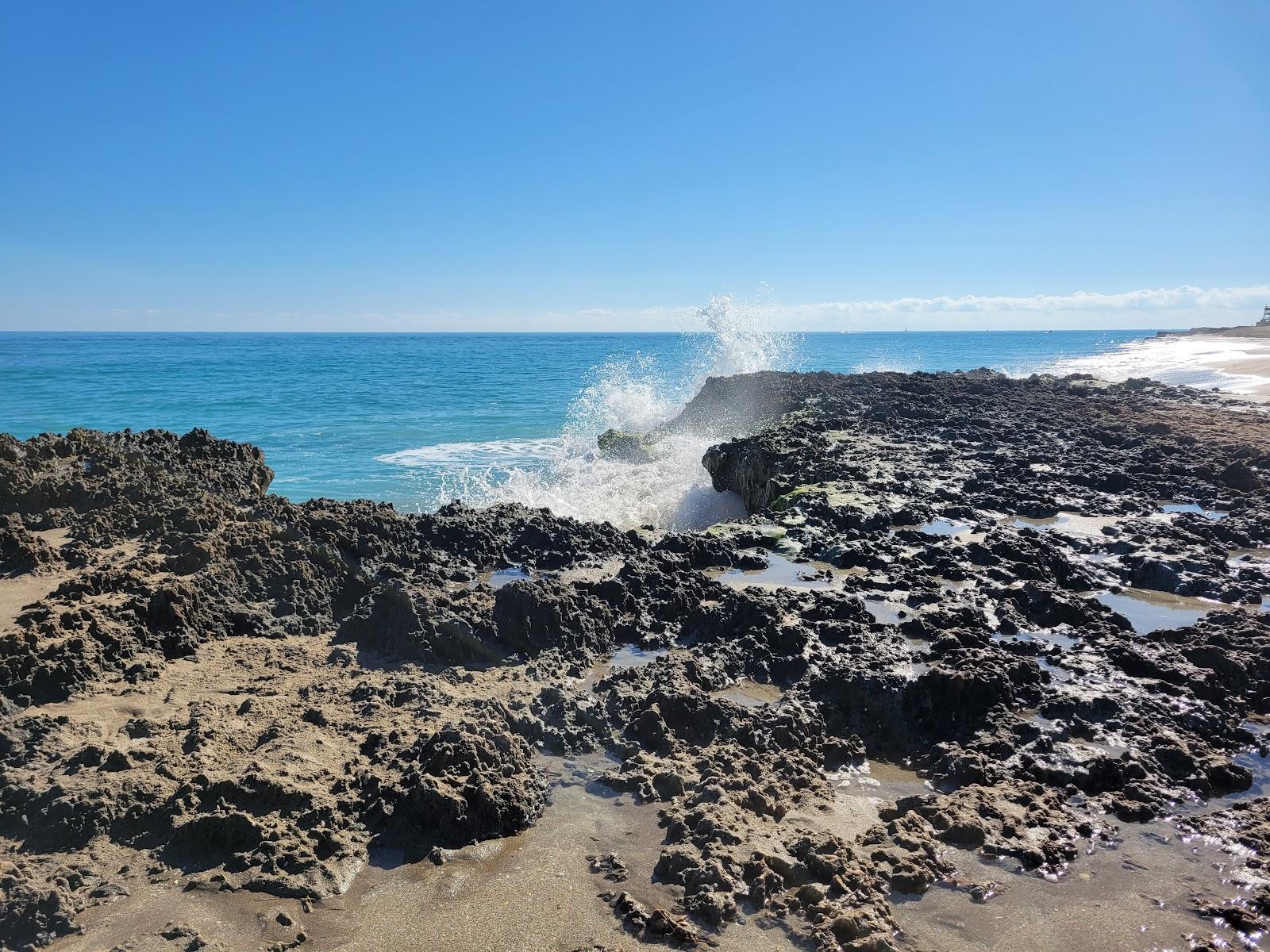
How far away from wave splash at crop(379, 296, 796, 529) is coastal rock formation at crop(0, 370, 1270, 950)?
3.42 meters

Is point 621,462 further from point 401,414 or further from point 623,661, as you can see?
point 401,414

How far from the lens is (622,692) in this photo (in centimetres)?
500

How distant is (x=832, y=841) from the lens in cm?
356

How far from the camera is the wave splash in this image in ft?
42.0

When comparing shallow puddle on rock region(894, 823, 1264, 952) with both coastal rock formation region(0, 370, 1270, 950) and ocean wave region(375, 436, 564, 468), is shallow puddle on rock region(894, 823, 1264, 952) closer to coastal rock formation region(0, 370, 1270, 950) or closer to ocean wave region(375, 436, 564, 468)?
coastal rock formation region(0, 370, 1270, 950)

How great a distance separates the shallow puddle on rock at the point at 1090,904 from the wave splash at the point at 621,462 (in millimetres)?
7656

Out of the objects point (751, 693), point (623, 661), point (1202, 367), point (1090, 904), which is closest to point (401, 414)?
point (623, 661)

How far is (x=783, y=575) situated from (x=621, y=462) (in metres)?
9.84

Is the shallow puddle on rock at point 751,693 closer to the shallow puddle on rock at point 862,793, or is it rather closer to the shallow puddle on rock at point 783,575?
the shallow puddle on rock at point 862,793

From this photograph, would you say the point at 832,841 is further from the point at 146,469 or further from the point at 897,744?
the point at 146,469

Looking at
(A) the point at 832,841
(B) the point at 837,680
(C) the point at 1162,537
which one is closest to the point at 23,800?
(A) the point at 832,841

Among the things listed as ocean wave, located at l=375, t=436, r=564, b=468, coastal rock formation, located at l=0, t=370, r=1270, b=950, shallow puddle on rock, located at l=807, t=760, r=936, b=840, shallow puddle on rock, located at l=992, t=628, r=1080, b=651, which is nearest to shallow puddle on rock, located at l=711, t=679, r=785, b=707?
coastal rock formation, located at l=0, t=370, r=1270, b=950

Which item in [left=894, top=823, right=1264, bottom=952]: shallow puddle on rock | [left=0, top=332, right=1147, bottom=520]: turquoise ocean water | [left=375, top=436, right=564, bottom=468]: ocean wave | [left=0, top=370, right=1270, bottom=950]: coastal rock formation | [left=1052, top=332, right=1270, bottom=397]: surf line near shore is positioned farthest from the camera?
[left=1052, top=332, right=1270, bottom=397]: surf line near shore

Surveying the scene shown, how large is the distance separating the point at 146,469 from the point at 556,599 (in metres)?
6.20
